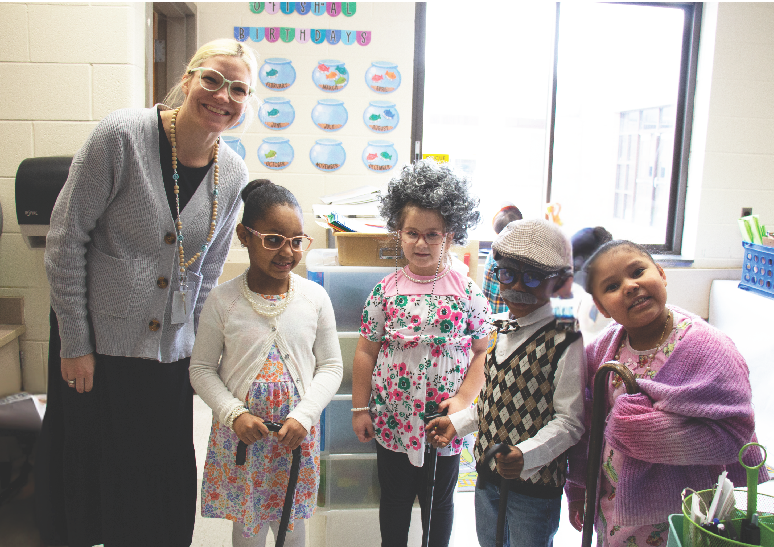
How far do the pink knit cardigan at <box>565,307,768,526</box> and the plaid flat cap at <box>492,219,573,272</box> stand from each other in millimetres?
300

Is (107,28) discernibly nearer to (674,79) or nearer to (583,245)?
(583,245)

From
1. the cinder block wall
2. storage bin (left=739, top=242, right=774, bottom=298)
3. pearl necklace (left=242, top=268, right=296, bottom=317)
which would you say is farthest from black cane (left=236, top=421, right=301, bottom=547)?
storage bin (left=739, top=242, right=774, bottom=298)

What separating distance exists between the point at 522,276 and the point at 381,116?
243 centimetres

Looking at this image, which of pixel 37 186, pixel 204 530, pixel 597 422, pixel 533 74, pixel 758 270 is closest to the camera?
pixel 597 422

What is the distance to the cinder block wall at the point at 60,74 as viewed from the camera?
2.16 metres

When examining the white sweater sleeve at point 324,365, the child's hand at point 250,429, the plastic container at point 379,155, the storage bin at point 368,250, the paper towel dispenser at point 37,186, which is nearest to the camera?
the child's hand at point 250,429

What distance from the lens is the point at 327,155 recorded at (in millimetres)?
2947

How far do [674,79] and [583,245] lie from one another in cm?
317

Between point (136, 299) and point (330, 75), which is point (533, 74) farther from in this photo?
point (136, 299)

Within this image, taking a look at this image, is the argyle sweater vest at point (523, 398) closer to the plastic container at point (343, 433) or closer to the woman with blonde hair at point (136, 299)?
the plastic container at point (343, 433)

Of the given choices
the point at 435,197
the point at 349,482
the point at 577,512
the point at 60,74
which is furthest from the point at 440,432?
the point at 60,74

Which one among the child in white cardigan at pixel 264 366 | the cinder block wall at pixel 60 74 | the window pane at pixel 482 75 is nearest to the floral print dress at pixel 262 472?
the child in white cardigan at pixel 264 366

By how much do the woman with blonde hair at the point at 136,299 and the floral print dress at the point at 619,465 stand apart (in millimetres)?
969

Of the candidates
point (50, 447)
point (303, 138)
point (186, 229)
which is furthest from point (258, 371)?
point (303, 138)
